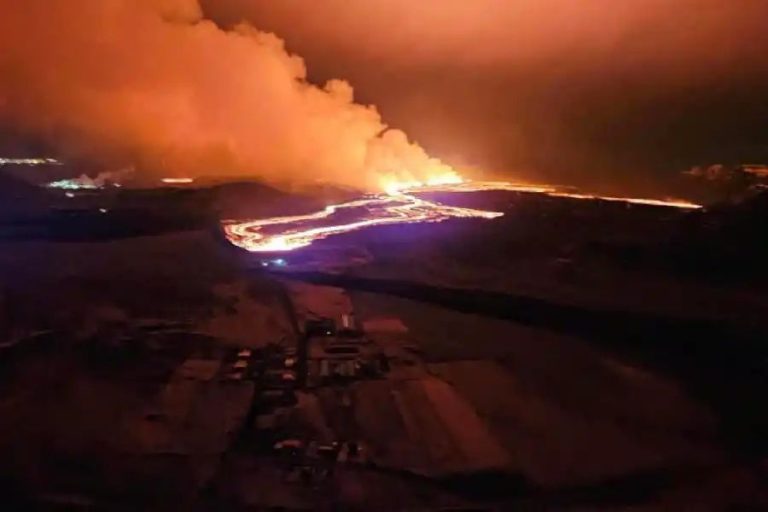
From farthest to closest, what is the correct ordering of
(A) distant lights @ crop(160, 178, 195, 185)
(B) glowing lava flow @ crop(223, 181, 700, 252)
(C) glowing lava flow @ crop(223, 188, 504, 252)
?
(A) distant lights @ crop(160, 178, 195, 185)
(B) glowing lava flow @ crop(223, 181, 700, 252)
(C) glowing lava flow @ crop(223, 188, 504, 252)

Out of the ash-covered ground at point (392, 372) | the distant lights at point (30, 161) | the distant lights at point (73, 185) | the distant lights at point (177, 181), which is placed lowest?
the ash-covered ground at point (392, 372)

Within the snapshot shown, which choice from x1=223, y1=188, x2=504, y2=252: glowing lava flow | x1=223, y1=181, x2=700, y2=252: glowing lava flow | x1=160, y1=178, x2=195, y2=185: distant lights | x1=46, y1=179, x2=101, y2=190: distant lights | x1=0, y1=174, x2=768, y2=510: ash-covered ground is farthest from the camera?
x1=160, y1=178, x2=195, y2=185: distant lights

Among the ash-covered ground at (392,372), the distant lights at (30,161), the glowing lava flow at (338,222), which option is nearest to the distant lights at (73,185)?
the distant lights at (30,161)

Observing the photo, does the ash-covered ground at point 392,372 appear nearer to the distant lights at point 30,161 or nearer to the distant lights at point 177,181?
the distant lights at point 177,181

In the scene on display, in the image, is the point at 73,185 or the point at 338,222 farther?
the point at 73,185

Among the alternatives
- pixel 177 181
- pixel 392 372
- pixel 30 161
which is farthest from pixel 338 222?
pixel 30 161

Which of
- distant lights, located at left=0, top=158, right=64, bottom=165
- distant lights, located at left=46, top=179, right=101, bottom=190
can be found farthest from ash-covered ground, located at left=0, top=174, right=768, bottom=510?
A: distant lights, located at left=0, top=158, right=64, bottom=165

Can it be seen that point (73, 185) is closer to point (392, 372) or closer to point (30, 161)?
point (30, 161)

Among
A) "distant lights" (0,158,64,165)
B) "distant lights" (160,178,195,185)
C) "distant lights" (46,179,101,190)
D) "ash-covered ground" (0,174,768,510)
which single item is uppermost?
"distant lights" (0,158,64,165)

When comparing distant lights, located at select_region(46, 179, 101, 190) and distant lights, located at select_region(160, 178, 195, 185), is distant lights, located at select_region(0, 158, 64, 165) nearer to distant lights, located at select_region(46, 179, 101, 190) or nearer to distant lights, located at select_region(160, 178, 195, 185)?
distant lights, located at select_region(46, 179, 101, 190)

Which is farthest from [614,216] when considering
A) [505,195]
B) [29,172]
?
[29,172]
